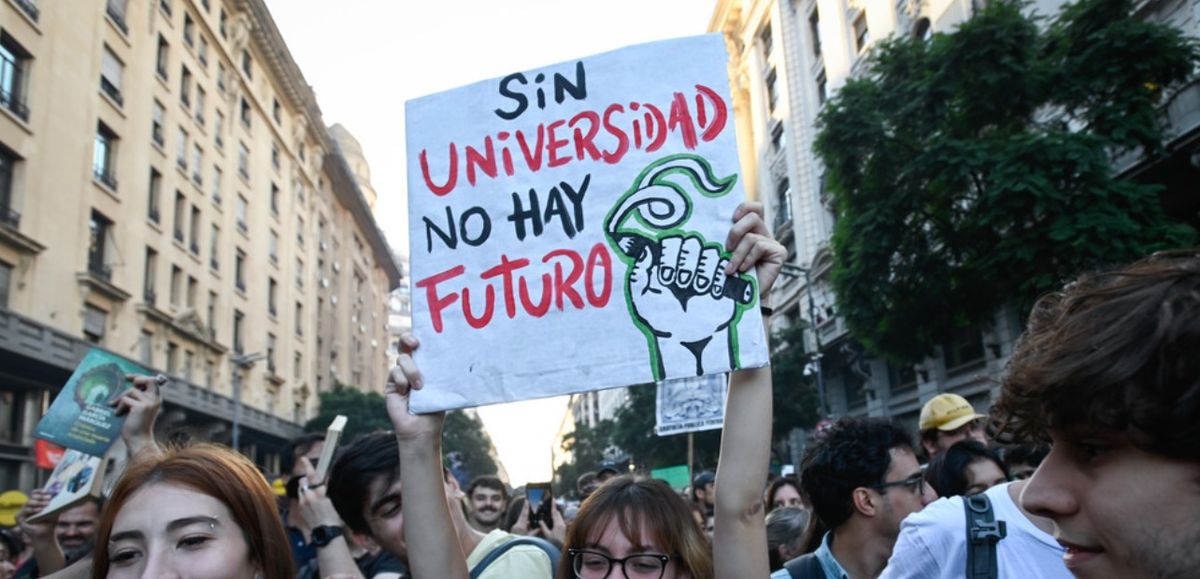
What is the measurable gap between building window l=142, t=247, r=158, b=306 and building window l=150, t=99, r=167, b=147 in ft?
11.6

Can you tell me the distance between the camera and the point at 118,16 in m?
26.5

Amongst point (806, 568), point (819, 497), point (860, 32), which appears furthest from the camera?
point (860, 32)

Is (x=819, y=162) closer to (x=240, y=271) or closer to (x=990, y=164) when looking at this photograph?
(x=990, y=164)

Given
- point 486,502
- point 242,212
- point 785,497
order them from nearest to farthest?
point 785,497
point 486,502
point 242,212

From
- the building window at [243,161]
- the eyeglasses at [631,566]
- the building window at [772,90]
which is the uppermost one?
the building window at [772,90]

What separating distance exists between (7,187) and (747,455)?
22854 millimetres

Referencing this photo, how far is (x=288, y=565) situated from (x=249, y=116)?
40225 mm

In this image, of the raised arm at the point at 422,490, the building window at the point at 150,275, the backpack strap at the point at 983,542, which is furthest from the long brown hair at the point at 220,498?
the building window at the point at 150,275

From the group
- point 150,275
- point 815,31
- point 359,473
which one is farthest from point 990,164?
point 150,275

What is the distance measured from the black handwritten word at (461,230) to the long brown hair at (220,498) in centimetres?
79

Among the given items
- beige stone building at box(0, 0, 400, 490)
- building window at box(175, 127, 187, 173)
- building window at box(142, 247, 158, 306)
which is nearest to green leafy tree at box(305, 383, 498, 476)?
beige stone building at box(0, 0, 400, 490)

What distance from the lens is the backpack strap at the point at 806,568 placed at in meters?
3.30

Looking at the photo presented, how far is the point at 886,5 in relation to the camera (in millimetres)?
24734

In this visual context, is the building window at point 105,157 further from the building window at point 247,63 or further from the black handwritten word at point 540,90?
the black handwritten word at point 540,90
